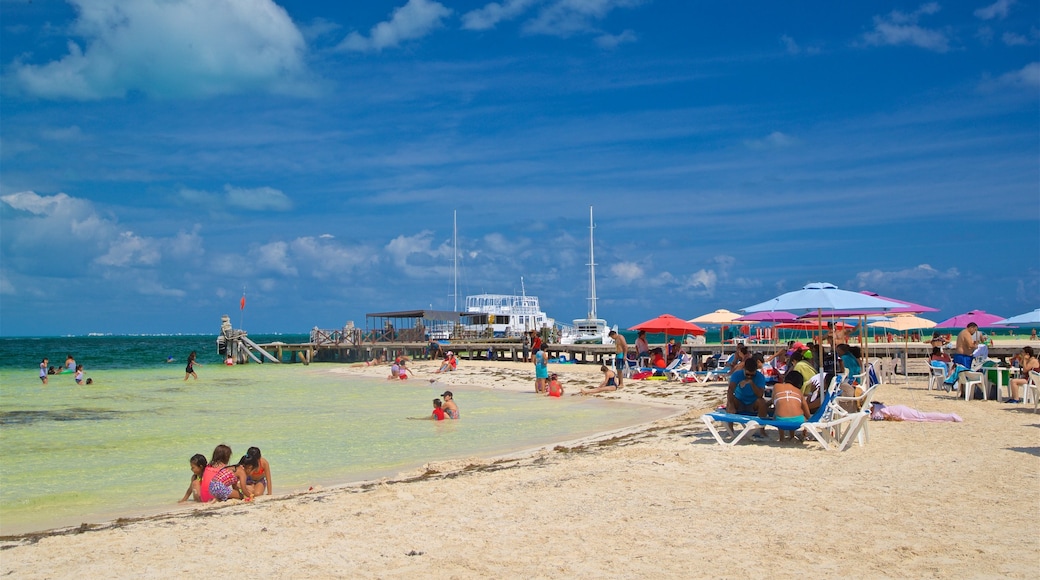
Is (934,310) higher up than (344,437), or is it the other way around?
(934,310)

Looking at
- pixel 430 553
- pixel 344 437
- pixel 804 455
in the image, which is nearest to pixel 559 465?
pixel 804 455

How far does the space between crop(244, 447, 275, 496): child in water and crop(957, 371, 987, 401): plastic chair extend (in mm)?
12064

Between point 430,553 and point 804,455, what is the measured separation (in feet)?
16.2

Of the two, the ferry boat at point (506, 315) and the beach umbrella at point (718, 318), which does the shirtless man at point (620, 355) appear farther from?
the ferry boat at point (506, 315)

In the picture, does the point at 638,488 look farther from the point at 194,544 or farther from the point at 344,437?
the point at 344,437

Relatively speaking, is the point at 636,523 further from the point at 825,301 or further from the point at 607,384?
the point at 607,384

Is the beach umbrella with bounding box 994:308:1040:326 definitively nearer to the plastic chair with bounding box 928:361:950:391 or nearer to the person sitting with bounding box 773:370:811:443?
the plastic chair with bounding box 928:361:950:391

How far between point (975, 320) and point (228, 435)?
1941 centimetres

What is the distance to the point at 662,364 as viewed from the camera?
23.3 metres

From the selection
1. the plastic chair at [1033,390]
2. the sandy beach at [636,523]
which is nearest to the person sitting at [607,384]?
the plastic chair at [1033,390]

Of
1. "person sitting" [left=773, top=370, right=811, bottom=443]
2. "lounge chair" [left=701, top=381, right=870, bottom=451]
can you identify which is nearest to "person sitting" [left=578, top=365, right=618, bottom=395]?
"lounge chair" [left=701, top=381, right=870, bottom=451]

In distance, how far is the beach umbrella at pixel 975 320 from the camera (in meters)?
20.4

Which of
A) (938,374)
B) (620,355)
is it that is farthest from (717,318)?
(938,374)

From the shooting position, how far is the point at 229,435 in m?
14.7
